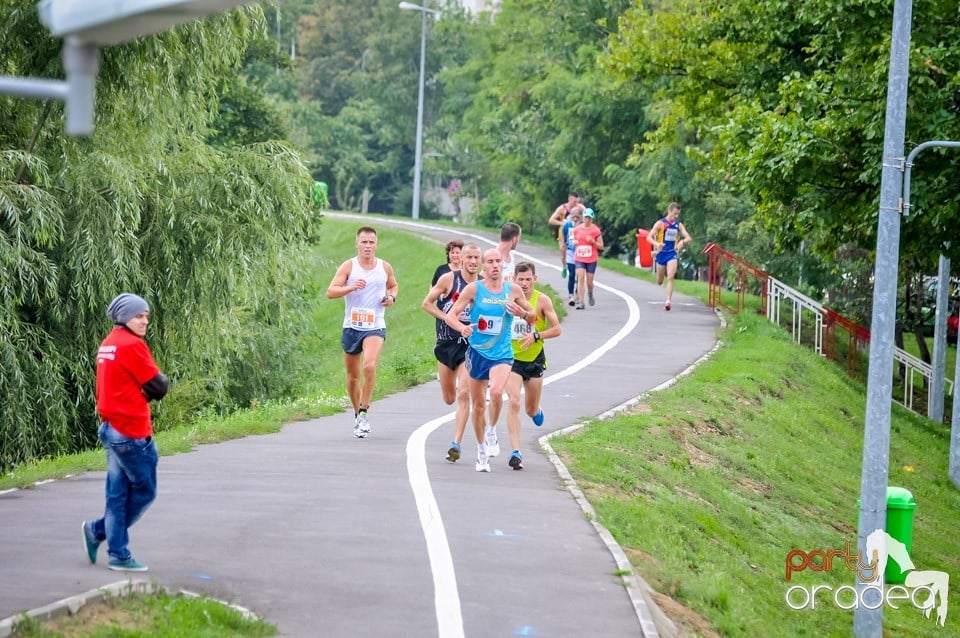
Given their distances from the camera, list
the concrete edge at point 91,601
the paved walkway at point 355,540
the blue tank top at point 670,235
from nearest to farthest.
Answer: the concrete edge at point 91,601 → the paved walkway at point 355,540 → the blue tank top at point 670,235

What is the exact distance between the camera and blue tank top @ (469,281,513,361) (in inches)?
517

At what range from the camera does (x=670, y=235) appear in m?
29.7

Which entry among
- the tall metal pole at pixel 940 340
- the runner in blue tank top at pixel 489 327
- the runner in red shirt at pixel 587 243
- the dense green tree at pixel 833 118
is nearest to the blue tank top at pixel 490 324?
the runner in blue tank top at pixel 489 327

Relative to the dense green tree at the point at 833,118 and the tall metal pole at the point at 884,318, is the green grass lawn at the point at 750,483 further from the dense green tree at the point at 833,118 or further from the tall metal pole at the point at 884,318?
the dense green tree at the point at 833,118

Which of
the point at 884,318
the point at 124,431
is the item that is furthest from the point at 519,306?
the point at 124,431

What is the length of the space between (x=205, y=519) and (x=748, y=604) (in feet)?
14.4

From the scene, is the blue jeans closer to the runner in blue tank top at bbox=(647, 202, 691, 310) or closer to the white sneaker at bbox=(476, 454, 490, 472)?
the white sneaker at bbox=(476, 454, 490, 472)

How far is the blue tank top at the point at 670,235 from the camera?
2923 cm

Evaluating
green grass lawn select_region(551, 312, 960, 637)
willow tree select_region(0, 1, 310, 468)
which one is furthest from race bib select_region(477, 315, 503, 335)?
willow tree select_region(0, 1, 310, 468)

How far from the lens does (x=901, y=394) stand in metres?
38.5

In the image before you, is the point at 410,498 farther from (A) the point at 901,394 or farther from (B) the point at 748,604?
(A) the point at 901,394

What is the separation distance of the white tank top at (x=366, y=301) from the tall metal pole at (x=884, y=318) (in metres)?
4.94

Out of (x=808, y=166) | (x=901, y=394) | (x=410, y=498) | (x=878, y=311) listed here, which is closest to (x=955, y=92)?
(x=808, y=166)

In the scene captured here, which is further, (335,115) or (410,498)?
(335,115)
